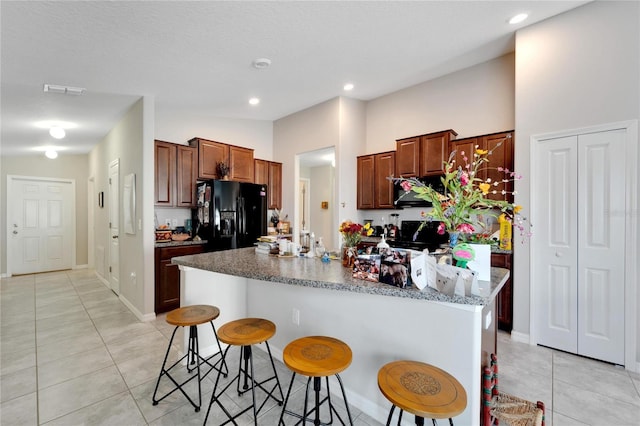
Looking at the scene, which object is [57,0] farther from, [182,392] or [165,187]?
[182,392]

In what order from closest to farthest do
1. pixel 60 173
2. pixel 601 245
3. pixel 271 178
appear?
1. pixel 601 245
2. pixel 271 178
3. pixel 60 173

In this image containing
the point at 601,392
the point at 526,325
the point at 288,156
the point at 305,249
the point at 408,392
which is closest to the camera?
the point at 408,392

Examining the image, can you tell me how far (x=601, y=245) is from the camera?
2.49 m

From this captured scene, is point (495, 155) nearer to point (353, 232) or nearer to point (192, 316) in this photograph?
point (353, 232)

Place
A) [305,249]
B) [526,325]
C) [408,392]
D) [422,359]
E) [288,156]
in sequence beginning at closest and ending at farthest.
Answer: [408,392], [422,359], [305,249], [526,325], [288,156]

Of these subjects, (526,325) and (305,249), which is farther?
(526,325)

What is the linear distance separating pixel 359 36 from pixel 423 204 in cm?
234

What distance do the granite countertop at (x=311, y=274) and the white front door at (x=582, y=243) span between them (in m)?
1.25

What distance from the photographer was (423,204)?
3965 millimetres

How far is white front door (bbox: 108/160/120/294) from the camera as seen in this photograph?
14.4 feet

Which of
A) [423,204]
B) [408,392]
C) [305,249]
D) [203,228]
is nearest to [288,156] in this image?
[203,228]

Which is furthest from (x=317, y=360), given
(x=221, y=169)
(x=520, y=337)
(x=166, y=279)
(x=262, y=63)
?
(x=221, y=169)

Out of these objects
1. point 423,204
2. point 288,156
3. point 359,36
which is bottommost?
point 423,204

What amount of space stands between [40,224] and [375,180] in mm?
7335
